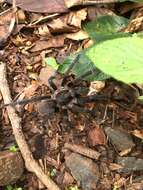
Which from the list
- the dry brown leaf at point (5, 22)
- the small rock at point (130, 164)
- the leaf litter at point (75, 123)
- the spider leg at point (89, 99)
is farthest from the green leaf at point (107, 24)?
the small rock at point (130, 164)

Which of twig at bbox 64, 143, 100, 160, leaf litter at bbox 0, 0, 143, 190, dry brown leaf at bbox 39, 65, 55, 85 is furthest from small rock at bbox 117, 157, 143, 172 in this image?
dry brown leaf at bbox 39, 65, 55, 85

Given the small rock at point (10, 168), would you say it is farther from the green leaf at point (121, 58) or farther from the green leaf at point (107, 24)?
the green leaf at point (121, 58)

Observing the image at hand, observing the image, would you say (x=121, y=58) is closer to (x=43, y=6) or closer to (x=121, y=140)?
(x=121, y=140)

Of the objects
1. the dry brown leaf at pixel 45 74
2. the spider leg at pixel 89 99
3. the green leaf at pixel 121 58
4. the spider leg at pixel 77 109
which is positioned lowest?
the spider leg at pixel 77 109

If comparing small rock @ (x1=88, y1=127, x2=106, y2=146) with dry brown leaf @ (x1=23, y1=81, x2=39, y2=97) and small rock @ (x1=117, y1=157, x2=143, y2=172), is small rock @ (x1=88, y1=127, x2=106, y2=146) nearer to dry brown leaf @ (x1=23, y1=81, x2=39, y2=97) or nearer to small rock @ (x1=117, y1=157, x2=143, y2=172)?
small rock @ (x1=117, y1=157, x2=143, y2=172)

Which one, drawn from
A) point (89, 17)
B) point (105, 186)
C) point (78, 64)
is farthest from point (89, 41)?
point (105, 186)

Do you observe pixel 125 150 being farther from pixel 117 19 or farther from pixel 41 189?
pixel 117 19
